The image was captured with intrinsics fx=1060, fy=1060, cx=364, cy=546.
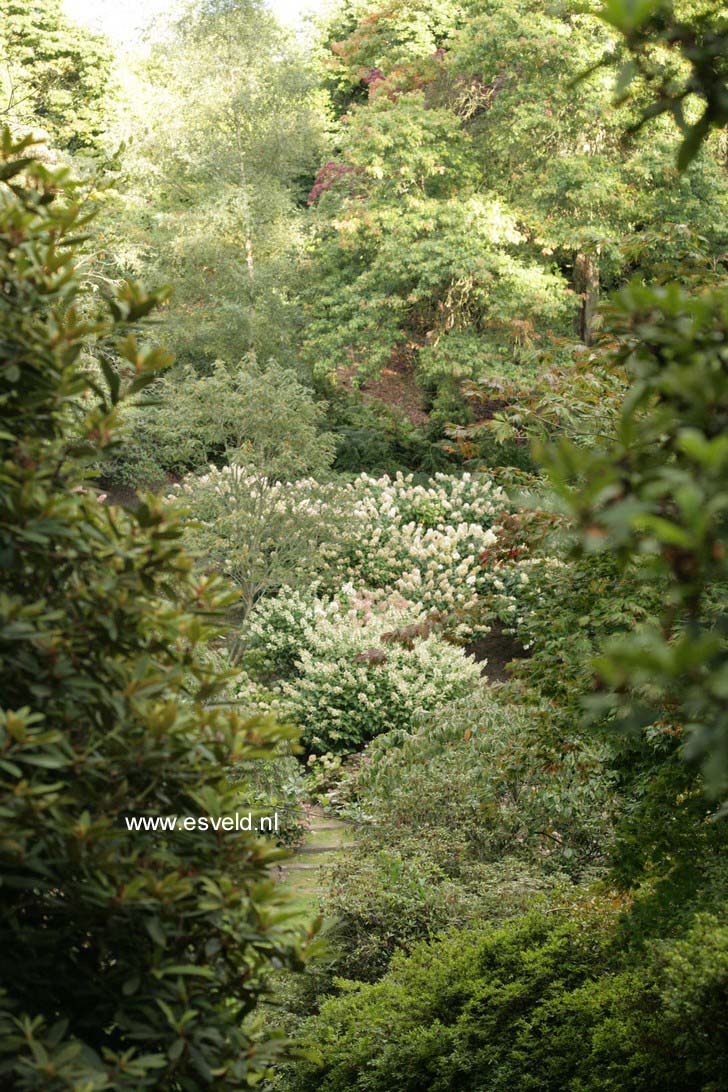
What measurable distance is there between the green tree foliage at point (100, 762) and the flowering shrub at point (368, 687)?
707 cm

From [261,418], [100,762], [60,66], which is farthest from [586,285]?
[100,762]

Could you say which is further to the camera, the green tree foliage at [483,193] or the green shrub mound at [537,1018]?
the green tree foliage at [483,193]

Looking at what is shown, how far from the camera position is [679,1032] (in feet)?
10.1

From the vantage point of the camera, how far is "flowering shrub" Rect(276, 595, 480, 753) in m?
9.18

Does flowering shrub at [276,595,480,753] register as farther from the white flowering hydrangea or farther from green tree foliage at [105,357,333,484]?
green tree foliage at [105,357,333,484]

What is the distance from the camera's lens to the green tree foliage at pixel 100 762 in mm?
1658

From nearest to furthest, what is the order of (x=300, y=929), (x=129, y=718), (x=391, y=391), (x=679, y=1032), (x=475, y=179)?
1. (x=129, y=718)
2. (x=300, y=929)
3. (x=679, y=1032)
4. (x=475, y=179)
5. (x=391, y=391)

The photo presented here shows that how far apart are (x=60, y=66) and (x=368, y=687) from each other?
18382 mm

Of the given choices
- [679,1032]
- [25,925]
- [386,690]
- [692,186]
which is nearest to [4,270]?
[25,925]

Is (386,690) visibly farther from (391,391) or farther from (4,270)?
(391,391)

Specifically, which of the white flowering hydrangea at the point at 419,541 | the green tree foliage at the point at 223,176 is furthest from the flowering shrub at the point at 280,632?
the green tree foliage at the point at 223,176

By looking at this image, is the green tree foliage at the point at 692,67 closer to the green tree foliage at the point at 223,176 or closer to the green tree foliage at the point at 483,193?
the green tree foliage at the point at 483,193

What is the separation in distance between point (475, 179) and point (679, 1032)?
54.3 ft

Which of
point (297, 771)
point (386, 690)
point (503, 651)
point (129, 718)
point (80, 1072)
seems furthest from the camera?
point (503, 651)
